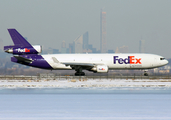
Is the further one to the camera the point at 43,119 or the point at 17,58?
the point at 17,58

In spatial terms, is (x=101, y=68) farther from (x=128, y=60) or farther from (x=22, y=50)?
(x=22, y=50)

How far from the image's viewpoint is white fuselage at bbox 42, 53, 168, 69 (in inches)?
2217

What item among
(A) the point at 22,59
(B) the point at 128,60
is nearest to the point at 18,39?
(A) the point at 22,59

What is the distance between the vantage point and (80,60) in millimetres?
57469

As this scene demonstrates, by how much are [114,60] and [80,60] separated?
7.07m

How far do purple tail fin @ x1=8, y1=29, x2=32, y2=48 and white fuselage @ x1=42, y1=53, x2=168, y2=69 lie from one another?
211 inches

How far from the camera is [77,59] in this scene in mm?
57656

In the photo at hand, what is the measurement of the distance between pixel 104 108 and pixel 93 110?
1058mm

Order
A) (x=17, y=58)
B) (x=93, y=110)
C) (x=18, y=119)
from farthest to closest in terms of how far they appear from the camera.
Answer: (x=17, y=58) < (x=93, y=110) < (x=18, y=119)

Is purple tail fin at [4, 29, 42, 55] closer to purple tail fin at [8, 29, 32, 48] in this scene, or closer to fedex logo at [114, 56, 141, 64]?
purple tail fin at [8, 29, 32, 48]

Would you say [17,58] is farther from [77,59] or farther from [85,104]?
[85,104]

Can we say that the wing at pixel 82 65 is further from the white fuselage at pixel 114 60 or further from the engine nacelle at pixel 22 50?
the engine nacelle at pixel 22 50

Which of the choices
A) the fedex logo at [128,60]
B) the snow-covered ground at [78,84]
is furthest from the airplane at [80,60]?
the snow-covered ground at [78,84]

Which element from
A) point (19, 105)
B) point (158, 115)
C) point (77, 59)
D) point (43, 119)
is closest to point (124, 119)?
point (158, 115)
